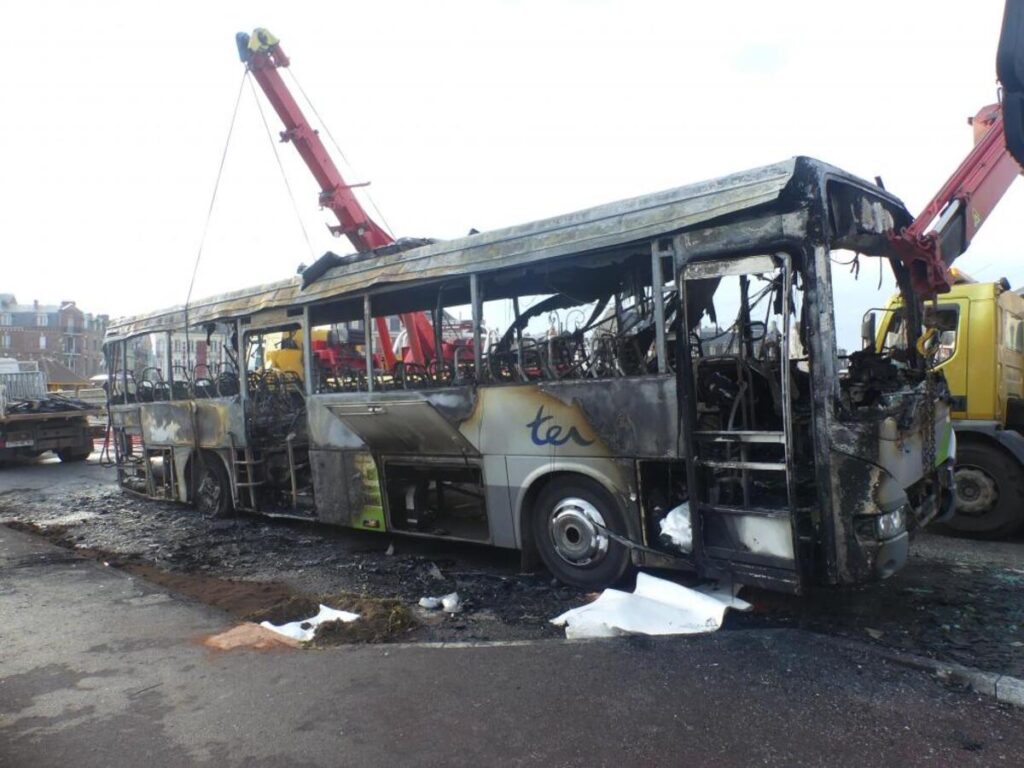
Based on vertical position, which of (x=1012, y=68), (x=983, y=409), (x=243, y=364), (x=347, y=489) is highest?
Result: (x=1012, y=68)

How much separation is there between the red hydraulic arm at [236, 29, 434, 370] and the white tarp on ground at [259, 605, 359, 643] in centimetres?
768

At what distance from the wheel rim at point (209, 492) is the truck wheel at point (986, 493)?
27.8ft

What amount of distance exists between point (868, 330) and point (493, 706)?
13.9ft

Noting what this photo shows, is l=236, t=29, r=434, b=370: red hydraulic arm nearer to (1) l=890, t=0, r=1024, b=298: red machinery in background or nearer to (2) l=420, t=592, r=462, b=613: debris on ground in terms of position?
(2) l=420, t=592, r=462, b=613: debris on ground

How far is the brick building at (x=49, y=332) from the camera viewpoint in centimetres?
7531

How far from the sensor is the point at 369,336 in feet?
22.6

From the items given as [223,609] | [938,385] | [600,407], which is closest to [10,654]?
[223,609]

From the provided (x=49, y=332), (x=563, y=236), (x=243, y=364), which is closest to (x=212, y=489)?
(x=243, y=364)

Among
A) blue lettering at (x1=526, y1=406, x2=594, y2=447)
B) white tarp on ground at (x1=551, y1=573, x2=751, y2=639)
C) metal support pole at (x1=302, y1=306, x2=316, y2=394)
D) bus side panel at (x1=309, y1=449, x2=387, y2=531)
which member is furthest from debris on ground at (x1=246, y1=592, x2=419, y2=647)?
metal support pole at (x1=302, y1=306, x2=316, y2=394)

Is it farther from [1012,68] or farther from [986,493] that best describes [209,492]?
[1012,68]

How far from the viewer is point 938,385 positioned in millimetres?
5484

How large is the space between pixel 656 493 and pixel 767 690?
5.60ft

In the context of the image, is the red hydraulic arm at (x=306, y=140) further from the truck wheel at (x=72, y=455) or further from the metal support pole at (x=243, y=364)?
the truck wheel at (x=72, y=455)

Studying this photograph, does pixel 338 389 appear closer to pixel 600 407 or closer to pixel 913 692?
pixel 600 407
